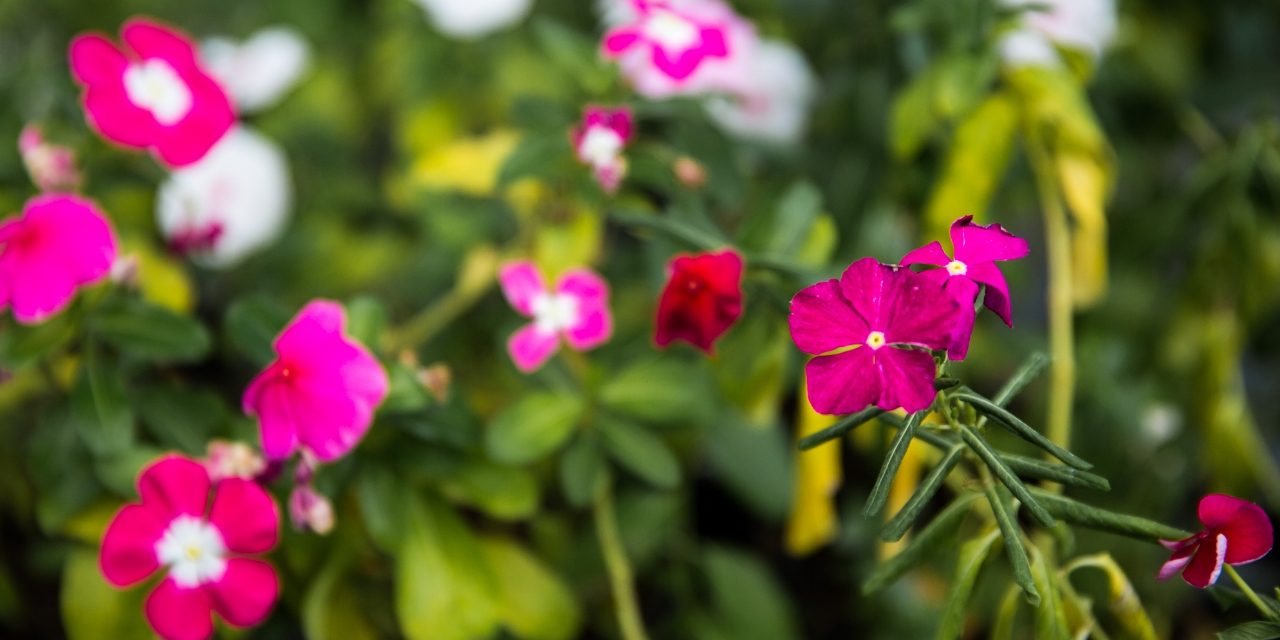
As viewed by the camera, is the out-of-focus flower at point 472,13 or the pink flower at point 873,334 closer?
the pink flower at point 873,334

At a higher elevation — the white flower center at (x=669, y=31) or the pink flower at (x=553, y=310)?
the white flower center at (x=669, y=31)

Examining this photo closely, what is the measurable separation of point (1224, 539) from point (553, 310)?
1.40ft

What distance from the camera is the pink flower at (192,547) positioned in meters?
0.61

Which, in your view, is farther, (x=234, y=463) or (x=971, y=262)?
Result: (x=234, y=463)

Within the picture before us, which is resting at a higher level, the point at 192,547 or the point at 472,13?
the point at 472,13

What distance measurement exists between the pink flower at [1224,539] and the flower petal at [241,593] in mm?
485

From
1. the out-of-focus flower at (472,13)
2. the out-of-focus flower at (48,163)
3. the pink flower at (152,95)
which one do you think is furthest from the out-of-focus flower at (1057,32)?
the out-of-focus flower at (48,163)

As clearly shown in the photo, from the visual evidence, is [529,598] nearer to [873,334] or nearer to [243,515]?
[243,515]

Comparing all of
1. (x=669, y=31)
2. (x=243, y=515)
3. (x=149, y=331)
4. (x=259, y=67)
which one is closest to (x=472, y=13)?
(x=259, y=67)

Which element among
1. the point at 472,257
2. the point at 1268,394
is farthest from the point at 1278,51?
the point at 472,257

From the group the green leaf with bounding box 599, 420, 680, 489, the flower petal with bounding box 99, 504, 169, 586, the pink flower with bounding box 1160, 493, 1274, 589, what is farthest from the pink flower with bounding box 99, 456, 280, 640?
the pink flower with bounding box 1160, 493, 1274, 589

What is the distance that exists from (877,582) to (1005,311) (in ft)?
0.53

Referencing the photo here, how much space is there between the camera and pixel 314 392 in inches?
23.6

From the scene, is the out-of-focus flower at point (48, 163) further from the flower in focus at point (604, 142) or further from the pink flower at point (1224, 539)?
the pink flower at point (1224, 539)
